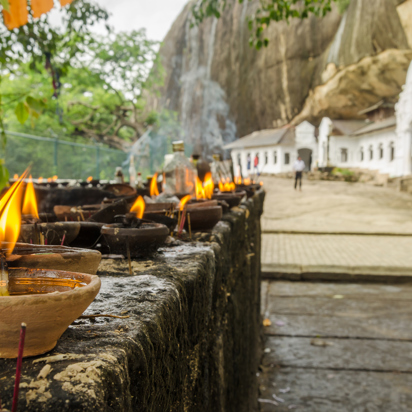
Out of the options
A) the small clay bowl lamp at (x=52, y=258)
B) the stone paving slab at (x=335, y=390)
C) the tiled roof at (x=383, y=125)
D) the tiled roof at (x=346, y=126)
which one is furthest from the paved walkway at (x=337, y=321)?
the tiled roof at (x=346, y=126)

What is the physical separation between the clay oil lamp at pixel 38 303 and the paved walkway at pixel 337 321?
3.56 metres

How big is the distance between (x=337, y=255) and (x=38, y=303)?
9.33 m

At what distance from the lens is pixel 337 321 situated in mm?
5914

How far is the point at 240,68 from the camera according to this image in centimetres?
4250

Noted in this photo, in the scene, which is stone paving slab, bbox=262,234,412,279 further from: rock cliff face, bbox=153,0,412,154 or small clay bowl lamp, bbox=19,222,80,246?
rock cliff face, bbox=153,0,412,154

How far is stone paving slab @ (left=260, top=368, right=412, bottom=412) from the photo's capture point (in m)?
3.88

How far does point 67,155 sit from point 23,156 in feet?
7.72

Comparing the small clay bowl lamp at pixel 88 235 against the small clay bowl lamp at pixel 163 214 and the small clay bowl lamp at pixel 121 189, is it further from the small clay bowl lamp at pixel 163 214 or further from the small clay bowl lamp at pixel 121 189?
the small clay bowl lamp at pixel 121 189

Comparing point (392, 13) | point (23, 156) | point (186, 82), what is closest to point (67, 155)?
point (23, 156)

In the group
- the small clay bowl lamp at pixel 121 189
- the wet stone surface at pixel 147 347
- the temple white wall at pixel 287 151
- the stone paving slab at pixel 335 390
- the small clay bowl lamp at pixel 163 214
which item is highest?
the temple white wall at pixel 287 151

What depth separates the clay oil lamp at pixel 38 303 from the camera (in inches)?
26.4

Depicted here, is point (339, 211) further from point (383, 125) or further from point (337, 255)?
point (383, 125)

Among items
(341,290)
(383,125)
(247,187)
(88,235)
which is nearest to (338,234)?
(341,290)

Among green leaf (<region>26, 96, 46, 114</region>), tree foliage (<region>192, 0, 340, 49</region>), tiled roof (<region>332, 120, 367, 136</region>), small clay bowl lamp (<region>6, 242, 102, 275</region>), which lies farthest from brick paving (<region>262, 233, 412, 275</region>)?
tiled roof (<region>332, 120, 367, 136</region>)
